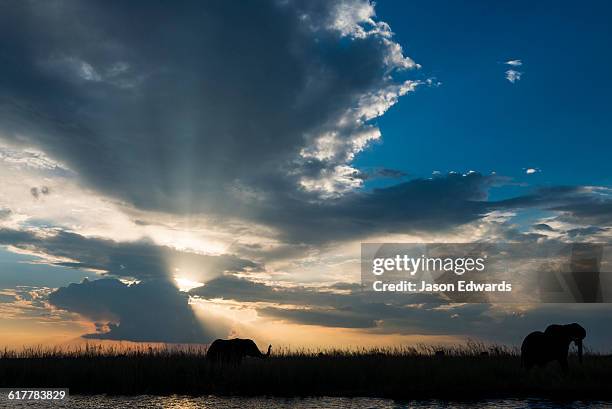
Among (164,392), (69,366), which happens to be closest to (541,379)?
(164,392)

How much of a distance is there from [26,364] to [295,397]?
1426cm

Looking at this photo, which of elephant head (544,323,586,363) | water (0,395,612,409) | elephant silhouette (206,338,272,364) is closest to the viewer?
water (0,395,612,409)

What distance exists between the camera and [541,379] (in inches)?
826

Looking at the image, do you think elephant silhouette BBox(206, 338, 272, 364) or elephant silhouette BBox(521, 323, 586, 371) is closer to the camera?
elephant silhouette BBox(521, 323, 586, 371)

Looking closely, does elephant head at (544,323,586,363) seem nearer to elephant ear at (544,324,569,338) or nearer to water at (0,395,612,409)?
elephant ear at (544,324,569,338)

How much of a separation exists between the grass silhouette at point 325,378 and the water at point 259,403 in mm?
1336

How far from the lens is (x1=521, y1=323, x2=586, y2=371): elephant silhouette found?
2178 cm

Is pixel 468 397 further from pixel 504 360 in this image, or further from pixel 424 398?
pixel 504 360

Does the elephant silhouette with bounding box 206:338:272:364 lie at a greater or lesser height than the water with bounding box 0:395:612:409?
greater

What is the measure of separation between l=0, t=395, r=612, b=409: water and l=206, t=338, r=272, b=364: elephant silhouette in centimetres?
576

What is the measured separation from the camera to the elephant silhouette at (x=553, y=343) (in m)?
21.8

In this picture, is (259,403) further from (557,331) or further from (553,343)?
(557,331)

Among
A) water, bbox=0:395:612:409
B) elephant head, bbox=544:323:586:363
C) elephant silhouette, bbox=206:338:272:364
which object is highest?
elephant head, bbox=544:323:586:363

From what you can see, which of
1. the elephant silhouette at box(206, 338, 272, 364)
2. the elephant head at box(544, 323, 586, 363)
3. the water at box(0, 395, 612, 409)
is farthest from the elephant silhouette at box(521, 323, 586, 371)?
the elephant silhouette at box(206, 338, 272, 364)
